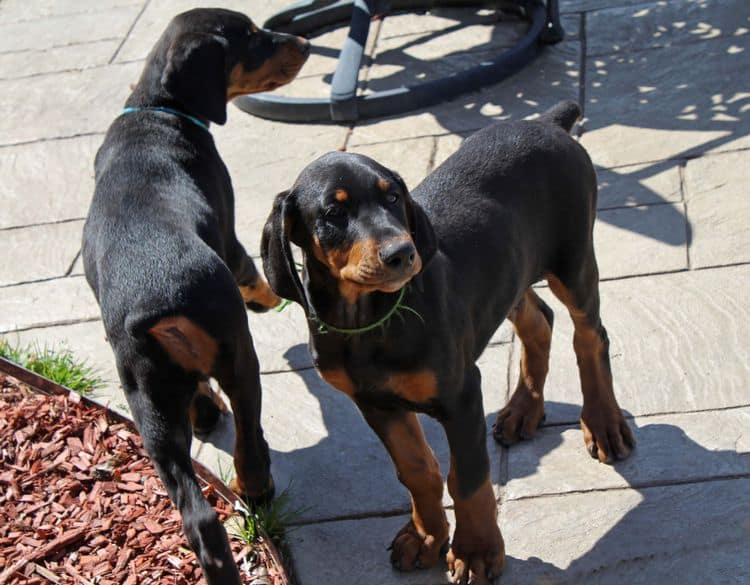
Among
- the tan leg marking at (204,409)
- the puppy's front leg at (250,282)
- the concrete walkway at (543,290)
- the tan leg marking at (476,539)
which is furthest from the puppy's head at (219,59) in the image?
the tan leg marking at (476,539)

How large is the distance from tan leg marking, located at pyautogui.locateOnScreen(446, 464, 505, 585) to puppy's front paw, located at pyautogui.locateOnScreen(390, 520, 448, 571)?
10 cm

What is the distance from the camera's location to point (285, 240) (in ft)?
11.9

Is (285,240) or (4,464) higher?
(285,240)

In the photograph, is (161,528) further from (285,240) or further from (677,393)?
(677,393)

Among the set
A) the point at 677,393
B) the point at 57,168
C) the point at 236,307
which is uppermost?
the point at 236,307

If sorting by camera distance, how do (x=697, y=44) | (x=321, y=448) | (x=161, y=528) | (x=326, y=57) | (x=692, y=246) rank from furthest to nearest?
(x=326, y=57)
(x=697, y=44)
(x=692, y=246)
(x=321, y=448)
(x=161, y=528)

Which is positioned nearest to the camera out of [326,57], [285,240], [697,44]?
[285,240]

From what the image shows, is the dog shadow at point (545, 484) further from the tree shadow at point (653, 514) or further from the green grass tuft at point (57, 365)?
the green grass tuft at point (57, 365)

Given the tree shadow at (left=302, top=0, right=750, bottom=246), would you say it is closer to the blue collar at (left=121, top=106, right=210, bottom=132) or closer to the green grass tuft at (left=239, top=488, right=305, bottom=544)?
the blue collar at (left=121, top=106, right=210, bottom=132)

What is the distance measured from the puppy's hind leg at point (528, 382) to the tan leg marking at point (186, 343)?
1.32 m

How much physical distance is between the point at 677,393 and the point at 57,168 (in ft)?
15.9

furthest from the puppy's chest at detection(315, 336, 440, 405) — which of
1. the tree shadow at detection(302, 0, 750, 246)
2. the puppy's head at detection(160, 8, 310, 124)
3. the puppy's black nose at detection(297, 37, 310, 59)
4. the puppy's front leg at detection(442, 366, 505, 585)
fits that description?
the puppy's black nose at detection(297, 37, 310, 59)

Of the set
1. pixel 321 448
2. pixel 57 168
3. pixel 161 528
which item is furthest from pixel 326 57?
pixel 161 528

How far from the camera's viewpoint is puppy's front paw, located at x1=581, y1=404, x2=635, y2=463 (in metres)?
4.41
